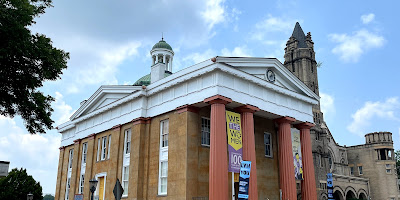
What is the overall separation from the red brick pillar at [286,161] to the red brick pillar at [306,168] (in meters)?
2.34

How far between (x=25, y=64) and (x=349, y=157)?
6939 centimetres

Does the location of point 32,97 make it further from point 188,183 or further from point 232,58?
point 232,58

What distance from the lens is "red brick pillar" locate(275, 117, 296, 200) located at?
27.9m

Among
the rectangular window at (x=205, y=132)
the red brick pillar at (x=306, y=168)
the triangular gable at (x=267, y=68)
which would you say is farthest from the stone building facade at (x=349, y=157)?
the rectangular window at (x=205, y=132)

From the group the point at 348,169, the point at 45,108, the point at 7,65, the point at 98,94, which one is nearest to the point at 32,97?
the point at 45,108

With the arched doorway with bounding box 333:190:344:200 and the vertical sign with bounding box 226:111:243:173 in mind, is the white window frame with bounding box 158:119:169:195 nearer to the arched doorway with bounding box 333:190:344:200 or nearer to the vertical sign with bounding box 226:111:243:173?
the vertical sign with bounding box 226:111:243:173

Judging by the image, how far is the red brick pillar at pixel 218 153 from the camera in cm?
2209

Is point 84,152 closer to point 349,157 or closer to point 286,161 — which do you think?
point 286,161

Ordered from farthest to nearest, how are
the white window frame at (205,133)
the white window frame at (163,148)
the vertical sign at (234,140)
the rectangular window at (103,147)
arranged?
the rectangular window at (103,147) → the white window frame at (163,148) → the white window frame at (205,133) → the vertical sign at (234,140)

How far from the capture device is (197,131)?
2583 cm

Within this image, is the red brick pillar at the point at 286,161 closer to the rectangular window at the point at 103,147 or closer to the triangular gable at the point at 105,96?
the triangular gable at the point at 105,96

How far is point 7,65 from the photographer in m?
16.7

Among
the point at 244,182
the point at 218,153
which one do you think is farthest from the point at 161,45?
the point at 244,182

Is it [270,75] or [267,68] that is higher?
[267,68]
